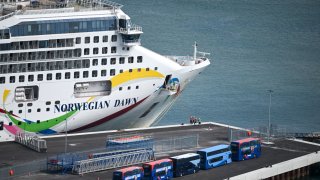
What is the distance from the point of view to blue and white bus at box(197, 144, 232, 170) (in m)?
86.2

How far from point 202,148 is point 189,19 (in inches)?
2746

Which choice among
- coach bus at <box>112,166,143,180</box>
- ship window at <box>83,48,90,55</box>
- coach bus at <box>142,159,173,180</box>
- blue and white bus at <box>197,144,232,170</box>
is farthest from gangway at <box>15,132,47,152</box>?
blue and white bus at <box>197,144,232,170</box>

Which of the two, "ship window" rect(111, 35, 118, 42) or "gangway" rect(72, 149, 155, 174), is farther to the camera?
"ship window" rect(111, 35, 118, 42)

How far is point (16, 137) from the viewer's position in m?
91.8

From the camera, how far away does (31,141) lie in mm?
89875

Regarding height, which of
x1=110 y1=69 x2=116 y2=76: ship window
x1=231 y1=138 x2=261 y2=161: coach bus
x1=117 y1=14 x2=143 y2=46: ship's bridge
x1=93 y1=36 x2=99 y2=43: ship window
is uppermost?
x1=117 y1=14 x2=143 y2=46: ship's bridge

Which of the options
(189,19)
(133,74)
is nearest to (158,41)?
(189,19)

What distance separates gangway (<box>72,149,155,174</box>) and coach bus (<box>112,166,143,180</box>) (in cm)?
382

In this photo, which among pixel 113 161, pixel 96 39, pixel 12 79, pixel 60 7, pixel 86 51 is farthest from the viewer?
pixel 60 7

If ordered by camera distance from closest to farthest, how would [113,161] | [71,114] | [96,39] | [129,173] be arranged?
[129,173] → [113,161] → [71,114] → [96,39]

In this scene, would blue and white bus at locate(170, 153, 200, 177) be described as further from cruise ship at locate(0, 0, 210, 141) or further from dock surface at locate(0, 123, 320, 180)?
cruise ship at locate(0, 0, 210, 141)

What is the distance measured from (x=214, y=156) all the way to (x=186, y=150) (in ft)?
16.5

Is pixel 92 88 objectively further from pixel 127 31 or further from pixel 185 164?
pixel 185 164

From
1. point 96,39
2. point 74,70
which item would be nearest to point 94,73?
point 74,70
